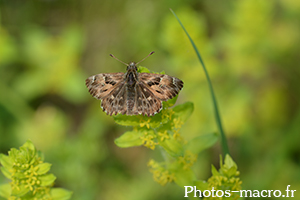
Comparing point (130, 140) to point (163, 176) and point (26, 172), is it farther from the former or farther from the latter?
point (26, 172)

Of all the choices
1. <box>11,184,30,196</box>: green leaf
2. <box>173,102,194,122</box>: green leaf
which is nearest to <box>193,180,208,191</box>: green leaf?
<box>173,102,194,122</box>: green leaf

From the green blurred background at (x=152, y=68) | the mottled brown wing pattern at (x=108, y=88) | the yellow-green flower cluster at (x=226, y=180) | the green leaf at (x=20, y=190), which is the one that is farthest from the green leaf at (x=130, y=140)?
the green blurred background at (x=152, y=68)

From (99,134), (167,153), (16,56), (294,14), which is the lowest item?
(167,153)

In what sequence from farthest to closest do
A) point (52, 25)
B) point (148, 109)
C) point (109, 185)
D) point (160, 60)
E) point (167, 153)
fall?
point (52, 25), point (160, 60), point (109, 185), point (167, 153), point (148, 109)

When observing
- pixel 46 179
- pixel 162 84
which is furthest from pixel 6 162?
pixel 162 84

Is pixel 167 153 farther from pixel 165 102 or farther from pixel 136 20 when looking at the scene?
pixel 136 20

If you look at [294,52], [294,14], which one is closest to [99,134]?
[294,52]

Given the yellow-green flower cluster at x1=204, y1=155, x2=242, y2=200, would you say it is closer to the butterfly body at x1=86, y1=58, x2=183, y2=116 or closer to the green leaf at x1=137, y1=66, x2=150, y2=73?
the butterfly body at x1=86, y1=58, x2=183, y2=116
